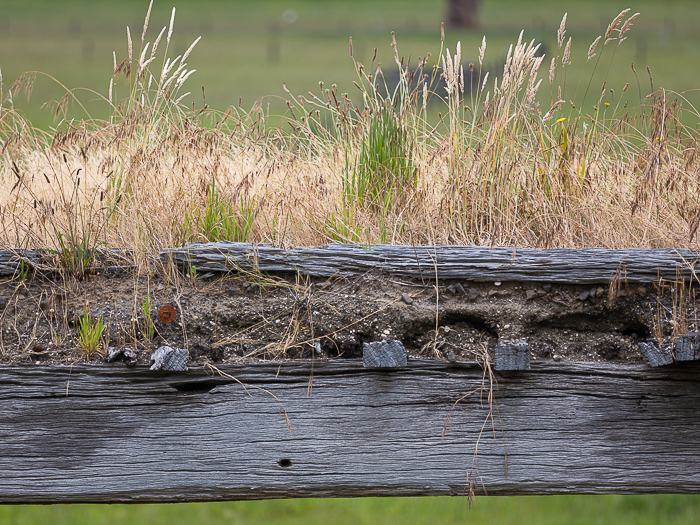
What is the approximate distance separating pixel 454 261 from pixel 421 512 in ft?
24.2

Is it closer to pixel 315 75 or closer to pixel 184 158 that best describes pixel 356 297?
pixel 184 158

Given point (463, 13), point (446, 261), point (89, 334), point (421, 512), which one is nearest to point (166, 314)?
point (89, 334)

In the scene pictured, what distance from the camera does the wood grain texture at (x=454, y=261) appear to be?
207 cm

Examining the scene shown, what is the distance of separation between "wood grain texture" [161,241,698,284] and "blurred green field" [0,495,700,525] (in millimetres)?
6589

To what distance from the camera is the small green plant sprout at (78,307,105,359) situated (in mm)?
2055

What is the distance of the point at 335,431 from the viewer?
209cm

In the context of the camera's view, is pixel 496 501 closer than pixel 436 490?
No

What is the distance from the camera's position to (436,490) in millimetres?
2094

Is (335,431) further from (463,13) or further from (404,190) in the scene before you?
(463,13)

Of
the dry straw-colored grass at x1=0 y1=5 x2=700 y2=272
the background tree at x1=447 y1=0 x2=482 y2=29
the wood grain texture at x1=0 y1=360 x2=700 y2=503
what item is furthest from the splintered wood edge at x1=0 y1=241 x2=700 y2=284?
the background tree at x1=447 y1=0 x2=482 y2=29

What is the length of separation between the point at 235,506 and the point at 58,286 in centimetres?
827

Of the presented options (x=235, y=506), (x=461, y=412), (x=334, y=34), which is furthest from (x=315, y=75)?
(x=461, y=412)

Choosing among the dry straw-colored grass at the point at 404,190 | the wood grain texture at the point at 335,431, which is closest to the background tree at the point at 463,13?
the dry straw-colored grass at the point at 404,190

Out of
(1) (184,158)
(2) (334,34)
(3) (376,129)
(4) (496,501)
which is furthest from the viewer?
(2) (334,34)
